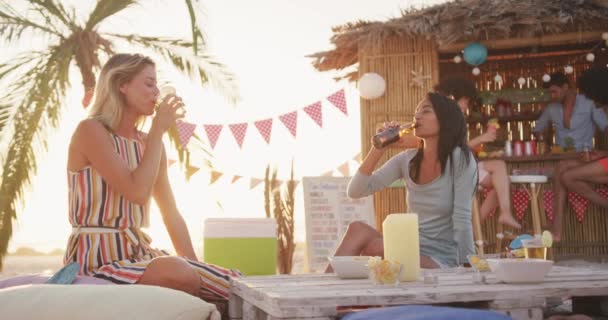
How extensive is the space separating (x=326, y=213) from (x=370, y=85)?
64.5 inches

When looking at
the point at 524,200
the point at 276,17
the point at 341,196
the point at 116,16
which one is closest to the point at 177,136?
the point at 116,16

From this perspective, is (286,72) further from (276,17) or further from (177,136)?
(177,136)

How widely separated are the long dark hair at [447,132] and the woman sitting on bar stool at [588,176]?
3.93m

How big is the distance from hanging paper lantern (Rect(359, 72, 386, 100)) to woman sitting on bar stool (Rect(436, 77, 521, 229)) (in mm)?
1648

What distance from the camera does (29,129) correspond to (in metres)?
8.39

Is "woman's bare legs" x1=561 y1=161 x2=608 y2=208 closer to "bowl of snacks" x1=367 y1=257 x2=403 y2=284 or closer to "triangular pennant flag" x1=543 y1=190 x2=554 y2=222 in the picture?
"triangular pennant flag" x1=543 y1=190 x2=554 y2=222

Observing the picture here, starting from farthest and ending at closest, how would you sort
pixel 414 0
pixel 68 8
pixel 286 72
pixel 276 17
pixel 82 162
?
pixel 276 17 < pixel 286 72 < pixel 68 8 < pixel 414 0 < pixel 82 162

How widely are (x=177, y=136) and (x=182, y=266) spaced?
246 inches

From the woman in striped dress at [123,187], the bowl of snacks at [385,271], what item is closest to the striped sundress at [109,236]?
the woman in striped dress at [123,187]

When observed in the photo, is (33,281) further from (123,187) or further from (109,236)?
(123,187)

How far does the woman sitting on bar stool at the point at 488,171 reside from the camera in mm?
6734

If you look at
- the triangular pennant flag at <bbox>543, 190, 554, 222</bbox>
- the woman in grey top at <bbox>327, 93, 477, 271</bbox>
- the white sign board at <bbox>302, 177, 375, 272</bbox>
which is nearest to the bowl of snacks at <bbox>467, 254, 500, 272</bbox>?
the woman in grey top at <bbox>327, 93, 477, 271</bbox>

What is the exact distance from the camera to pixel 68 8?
8953 mm

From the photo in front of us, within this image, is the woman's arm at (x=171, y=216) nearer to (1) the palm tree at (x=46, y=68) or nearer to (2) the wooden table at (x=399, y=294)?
(2) the wooden table at (x=399, y=294)
